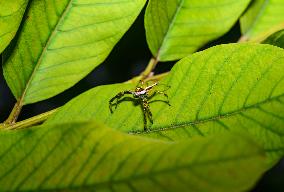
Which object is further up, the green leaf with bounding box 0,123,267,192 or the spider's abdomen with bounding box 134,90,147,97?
the green leaf with bounding box 0,123,267,192

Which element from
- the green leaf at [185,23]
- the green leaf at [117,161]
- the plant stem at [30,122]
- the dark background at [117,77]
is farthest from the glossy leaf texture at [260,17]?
the dark background at [117,77]

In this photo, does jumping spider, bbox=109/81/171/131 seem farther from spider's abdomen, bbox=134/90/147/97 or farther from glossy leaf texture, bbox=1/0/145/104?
glossy leaf texture, bbox=1/0/145/104

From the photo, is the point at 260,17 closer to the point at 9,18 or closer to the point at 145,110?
the point at 145,110

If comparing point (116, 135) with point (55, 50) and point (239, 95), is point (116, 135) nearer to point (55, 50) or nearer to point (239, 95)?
point (239, 95)

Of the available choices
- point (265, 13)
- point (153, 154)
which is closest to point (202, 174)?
point (153, 154)

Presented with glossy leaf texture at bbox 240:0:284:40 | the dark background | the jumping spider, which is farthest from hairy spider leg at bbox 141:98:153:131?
the dark background

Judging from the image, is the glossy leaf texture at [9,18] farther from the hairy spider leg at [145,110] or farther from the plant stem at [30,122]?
the hairy spider leg at [145,110]
